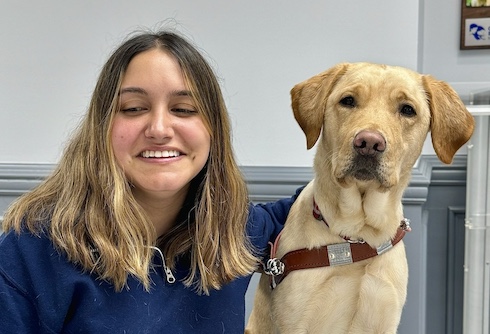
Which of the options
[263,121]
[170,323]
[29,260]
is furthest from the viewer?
[263,121]

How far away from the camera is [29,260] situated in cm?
103

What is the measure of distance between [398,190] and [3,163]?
1.47m

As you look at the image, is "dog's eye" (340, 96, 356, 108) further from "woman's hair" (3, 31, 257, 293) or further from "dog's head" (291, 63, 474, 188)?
"woman's hair" (3, 31, 257, 293)

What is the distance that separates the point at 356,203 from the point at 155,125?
1.58 ft

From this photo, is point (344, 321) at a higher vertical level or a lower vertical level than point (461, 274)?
higher

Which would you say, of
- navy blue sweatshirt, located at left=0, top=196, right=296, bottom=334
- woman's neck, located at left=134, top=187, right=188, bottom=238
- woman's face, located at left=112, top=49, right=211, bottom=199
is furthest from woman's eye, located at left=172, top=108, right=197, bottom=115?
navy blue sweatshirt, located at left=0, top=196, right=296, bottom=334

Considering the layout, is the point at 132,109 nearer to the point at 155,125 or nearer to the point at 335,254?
the point at 155,125

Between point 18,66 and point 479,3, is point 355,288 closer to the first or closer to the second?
point 479,3

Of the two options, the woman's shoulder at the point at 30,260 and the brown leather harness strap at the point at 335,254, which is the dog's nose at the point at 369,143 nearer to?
the brown leather harness strap at the point at 335,254

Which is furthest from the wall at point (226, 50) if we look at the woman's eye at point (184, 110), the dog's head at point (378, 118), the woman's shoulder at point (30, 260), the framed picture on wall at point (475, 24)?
the woman's shoulder at point (30, 260)

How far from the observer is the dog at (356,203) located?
1154 millimetres

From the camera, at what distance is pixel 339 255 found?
1.19 metres

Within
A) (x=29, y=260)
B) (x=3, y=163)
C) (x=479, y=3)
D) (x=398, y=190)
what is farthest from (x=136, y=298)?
(x=479, y=3)

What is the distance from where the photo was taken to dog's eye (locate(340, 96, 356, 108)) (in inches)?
46.2
